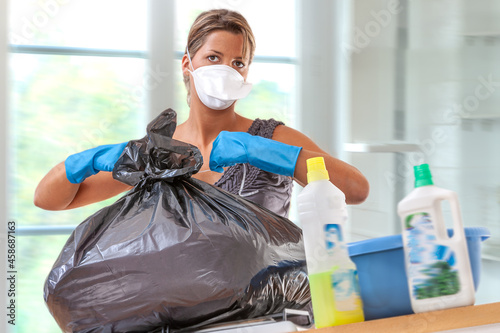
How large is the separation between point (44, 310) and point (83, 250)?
1.86 m

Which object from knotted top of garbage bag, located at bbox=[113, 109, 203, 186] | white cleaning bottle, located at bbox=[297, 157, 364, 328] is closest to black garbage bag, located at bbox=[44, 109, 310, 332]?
knotted top of garbage bag, located at bbox=[113, 109, 203, 186]

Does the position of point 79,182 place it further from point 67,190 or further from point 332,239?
point 332,239

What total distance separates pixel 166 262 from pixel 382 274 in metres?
0.25

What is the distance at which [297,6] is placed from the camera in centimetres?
258

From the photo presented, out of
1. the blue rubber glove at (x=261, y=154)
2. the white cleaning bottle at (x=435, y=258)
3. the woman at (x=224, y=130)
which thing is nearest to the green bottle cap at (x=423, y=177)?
the white cleaning bottle at (x=435, y=258)

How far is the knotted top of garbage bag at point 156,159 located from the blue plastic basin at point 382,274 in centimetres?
27

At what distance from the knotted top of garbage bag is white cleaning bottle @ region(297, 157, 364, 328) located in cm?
20

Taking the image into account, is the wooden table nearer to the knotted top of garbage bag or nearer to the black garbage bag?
the black garbage bag

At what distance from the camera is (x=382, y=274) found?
1.88 feet

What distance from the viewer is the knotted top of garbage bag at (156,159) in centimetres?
71

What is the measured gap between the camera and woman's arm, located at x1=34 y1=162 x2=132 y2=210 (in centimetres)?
117

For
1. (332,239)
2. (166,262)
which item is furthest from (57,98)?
(332,239)

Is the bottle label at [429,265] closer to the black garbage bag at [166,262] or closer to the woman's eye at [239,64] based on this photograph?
the black garbage bag at [166,262]

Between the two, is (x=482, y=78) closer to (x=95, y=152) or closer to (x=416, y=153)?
(x=416, y=153)
